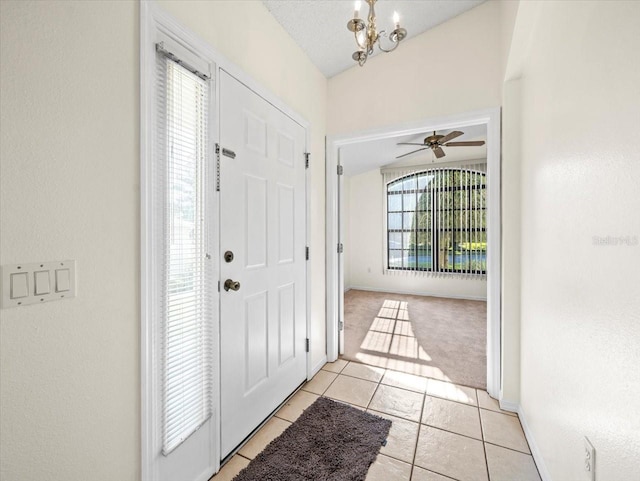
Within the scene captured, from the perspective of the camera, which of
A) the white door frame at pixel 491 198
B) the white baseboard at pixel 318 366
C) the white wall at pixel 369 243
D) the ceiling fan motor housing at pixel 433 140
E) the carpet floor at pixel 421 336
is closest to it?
the white door frame at pixel 491 198

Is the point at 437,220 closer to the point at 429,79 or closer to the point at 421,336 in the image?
the point at 421,336

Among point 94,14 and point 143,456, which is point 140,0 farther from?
point 143,456

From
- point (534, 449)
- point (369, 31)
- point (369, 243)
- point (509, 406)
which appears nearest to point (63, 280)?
point (369, 31)

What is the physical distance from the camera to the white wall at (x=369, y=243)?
581 centimetres

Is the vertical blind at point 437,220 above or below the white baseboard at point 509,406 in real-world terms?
above

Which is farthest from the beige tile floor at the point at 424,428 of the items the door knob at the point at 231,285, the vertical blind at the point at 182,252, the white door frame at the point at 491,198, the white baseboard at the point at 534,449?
the door knob at the point at 231,285

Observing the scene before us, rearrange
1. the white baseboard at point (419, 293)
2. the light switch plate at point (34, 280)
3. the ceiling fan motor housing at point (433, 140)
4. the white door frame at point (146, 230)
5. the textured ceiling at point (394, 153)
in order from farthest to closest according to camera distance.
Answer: the white baseboard at point (419, 293), the textured ceiling at point (394, 153), the ceiling fan motor housing at point (433, 140), the white door frame at point (146, 230), the light switch plate at point (34, 280)

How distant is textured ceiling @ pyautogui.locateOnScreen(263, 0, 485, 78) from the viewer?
1852mm

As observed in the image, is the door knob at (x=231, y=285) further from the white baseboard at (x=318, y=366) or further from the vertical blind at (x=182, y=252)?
the white baseboard at (x=318, y=366)

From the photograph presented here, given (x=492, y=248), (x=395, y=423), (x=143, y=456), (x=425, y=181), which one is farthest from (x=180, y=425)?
Answer: (x=425, y=181)

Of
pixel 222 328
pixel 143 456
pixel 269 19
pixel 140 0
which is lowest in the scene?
pixel 143 456

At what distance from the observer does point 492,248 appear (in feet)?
6.86

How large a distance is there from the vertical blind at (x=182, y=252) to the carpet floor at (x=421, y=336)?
5.92 ft

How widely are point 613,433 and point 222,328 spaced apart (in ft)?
5.01
